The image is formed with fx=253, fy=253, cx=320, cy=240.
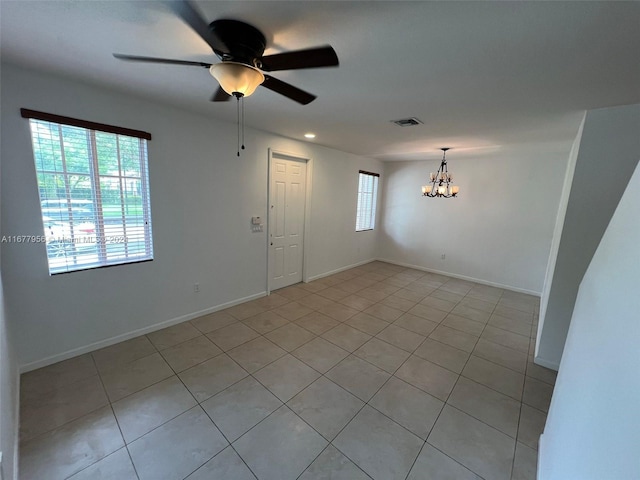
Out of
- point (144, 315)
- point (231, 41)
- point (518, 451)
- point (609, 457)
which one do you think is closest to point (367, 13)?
point (231, 41)

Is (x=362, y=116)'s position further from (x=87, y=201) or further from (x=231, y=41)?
(x=87, y=201)

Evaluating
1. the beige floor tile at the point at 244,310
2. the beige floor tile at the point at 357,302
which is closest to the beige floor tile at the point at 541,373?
the beige floor tile at the point at 357,302

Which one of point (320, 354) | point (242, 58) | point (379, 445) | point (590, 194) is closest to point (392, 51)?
point (242, 58)

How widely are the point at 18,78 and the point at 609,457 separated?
3.69 m

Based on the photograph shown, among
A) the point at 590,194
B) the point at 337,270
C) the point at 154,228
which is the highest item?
the point at 590,194

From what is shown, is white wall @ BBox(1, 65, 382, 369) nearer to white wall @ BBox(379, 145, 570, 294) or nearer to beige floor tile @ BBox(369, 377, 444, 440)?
beige floor tile @ BBox(369, 377, 444, 440)

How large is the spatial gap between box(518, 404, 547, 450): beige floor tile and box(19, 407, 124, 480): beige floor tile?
2.67 m

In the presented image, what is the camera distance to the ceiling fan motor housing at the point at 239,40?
1260 millimetres

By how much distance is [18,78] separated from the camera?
1891 mm

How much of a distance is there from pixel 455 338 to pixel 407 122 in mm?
2530

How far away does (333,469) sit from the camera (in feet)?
4.95

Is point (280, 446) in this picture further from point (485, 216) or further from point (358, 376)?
point (485, 216)

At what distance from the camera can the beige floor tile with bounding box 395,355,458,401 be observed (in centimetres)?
217

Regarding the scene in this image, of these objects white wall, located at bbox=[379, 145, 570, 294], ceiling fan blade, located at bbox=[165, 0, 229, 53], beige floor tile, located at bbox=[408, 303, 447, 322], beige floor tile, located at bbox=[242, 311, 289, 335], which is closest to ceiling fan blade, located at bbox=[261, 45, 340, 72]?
ceiling fan blade, located at bbox=[165, 0, 229, 53]
